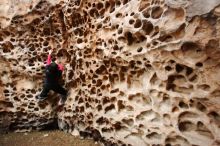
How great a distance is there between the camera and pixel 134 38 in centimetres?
523

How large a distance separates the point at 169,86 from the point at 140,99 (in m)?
0.62

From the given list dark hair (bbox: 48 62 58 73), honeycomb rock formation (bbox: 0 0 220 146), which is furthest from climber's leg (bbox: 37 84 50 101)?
dark hair (bbox: 48 62 58 73)

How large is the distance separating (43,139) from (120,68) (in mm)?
2195

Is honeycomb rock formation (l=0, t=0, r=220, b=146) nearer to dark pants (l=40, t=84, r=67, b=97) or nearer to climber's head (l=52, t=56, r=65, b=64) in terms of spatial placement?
climber's head (l=52, t=56, r=65, b=64)

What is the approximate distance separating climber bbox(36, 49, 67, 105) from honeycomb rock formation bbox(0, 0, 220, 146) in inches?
6.1

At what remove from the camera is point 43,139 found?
21.7ft

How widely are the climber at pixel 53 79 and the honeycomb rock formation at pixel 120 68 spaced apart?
0.51 ft

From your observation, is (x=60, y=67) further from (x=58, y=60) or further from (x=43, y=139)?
(x=43, y=139)

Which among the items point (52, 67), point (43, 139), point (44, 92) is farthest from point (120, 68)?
point (43, 139)

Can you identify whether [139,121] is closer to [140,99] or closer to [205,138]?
[140,99]

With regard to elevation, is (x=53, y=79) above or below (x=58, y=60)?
below

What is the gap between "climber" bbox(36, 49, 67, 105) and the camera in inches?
256

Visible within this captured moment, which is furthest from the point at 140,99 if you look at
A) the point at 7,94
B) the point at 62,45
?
the point at 7,94

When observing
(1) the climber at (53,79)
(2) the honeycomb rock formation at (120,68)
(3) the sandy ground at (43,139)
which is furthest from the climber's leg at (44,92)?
(3) the sandy ground at (43,139)
